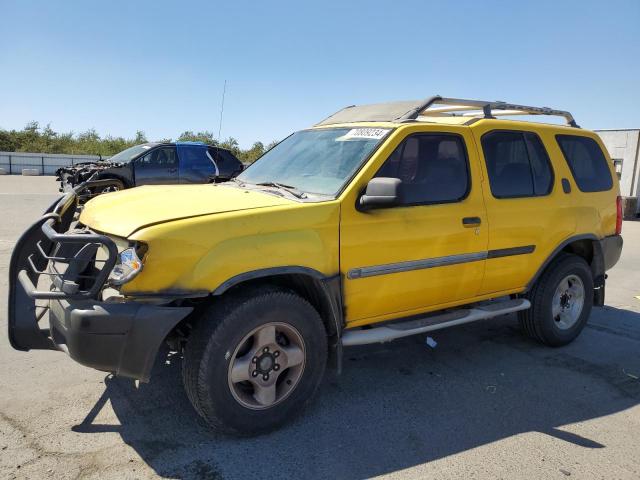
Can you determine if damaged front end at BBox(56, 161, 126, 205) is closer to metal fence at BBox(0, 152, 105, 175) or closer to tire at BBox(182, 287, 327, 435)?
tire at BBox(182, 287, 327, 435)

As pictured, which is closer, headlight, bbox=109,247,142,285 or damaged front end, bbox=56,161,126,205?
headlight, bbox=109,247,142,285

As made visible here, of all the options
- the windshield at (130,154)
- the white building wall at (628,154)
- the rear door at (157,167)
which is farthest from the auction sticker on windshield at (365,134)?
the white building wall at (628,154)

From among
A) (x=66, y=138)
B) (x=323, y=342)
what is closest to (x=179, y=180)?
(x=323, y=342)

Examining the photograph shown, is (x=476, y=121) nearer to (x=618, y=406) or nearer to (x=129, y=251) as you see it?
(x=618, y=406)

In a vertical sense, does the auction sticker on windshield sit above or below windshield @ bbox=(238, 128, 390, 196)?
above

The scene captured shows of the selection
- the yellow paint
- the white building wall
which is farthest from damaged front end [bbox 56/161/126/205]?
the white building wall

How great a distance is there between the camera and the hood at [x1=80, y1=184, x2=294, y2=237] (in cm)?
307

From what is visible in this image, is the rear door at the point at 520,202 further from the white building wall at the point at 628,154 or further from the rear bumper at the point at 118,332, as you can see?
the white building wall at the point at 628,154

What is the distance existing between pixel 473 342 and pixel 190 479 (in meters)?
3.23

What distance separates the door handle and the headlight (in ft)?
7.99

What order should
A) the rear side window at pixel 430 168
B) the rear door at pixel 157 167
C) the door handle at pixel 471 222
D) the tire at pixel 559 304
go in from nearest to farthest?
the rear side window at pixel 430 168
the door handle at pixel 471 222
the tire at pixel 559 304
the rear door at pixel 157 167

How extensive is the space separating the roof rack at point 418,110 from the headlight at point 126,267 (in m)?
2.30

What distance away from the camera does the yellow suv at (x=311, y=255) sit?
9.59 feet

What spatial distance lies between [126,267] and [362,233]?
1510 millimetres
